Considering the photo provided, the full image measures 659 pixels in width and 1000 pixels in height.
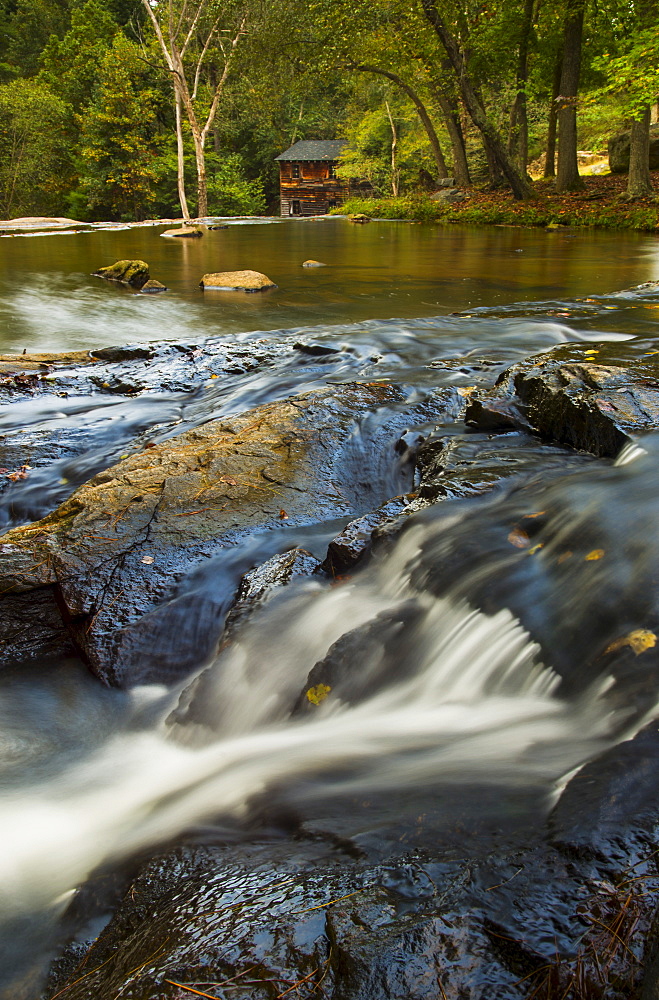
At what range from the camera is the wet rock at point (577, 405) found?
3.86 meters

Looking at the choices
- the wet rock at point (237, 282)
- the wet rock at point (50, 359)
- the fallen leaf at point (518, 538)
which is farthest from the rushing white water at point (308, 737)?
the wet rock at point (237, 282)

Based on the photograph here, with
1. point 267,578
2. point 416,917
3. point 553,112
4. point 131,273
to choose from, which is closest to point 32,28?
point 553,112

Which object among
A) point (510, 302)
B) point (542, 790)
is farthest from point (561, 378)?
point (510, 302)

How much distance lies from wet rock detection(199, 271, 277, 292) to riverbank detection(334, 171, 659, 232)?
14.3 m

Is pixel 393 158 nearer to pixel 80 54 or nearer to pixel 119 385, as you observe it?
pixel 80 54

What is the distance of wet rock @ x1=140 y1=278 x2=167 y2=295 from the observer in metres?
11.9

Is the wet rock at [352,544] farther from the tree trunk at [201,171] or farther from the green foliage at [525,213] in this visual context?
the tree trunk at [201,171]

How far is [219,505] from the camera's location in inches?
145

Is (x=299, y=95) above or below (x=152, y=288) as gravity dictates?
above

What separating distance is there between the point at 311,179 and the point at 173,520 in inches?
2073

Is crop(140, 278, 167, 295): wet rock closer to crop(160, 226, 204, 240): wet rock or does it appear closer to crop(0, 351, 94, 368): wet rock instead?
crop(0, 351, 94, 368): wet rock

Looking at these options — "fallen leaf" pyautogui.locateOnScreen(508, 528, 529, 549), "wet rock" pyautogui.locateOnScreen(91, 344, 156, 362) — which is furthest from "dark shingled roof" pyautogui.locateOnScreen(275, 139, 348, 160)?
"fallen leaf" pyautogui.locateOnScreen(508, 528, 529, 549)

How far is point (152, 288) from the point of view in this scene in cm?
1200

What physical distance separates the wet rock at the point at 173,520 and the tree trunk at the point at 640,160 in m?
21.7
